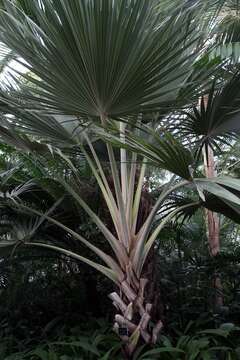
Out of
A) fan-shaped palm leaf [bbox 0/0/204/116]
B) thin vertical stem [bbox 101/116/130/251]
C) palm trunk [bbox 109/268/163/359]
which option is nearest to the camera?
fan-shaped palm leaf [bbox 0/0/204/116]

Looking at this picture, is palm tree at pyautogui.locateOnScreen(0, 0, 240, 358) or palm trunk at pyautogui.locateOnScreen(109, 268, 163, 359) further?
palm trunk at pyautogui.locateOnScreen(109, 268, 163, 359)

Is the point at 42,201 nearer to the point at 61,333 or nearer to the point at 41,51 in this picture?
the point at 61,333

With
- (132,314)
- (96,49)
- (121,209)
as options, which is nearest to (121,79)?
(96,49)

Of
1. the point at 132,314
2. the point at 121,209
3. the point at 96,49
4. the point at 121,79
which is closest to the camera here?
the point at 96,49

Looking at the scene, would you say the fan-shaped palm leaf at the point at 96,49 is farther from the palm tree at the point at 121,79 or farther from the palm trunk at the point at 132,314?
the palm trunk at the point at 132,314

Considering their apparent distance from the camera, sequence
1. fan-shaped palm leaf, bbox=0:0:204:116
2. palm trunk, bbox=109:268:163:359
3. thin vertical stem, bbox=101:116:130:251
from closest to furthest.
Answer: fan-shaped palm leaf, bbox=0:0:204:116 → palm trunk, bbox=109:268:163:359 → thin vertical stem, bbox=101:116:130:251

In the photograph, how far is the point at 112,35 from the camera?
211cm

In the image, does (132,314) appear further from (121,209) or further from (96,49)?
(96,49)

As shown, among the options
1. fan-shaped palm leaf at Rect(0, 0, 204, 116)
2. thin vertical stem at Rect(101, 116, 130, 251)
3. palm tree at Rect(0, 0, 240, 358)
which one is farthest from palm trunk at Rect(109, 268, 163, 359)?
fan-shaped palm leaf at Rect(0, 0, 204, 116)

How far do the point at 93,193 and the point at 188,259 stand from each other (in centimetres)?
175

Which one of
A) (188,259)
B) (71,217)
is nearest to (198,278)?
(188,259)

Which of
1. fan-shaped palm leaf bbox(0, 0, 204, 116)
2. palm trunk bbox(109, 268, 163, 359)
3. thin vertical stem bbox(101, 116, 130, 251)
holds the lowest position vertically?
palm trunk bbox(109, 268, 163, 359)

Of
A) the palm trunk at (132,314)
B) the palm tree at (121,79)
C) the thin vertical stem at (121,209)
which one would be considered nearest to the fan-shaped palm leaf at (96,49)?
the palm tree at (121,79)

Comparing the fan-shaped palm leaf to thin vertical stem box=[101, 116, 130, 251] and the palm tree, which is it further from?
thin vertical stem box=[101, 116, 130, 251]
